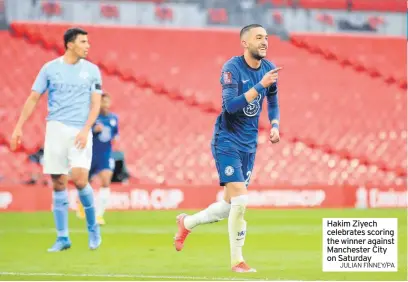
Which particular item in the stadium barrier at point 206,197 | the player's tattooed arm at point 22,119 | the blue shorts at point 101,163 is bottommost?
the stadium barrier at point 206,197

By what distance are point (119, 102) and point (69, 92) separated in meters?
11.2

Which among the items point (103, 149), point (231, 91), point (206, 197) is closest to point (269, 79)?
point (231, 91)

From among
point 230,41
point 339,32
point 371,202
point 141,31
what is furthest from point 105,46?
point 371,202

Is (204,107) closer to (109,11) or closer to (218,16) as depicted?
(218,16)

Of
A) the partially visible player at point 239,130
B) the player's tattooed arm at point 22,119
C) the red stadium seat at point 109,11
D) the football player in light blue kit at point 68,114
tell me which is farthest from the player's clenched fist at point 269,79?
the red stadium seat at point 109,11

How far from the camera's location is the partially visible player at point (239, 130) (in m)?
8.41

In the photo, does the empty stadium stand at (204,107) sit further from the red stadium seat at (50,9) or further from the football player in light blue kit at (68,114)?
the football player in light blue kit at (68,114)

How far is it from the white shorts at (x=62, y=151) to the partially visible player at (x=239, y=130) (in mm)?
1885

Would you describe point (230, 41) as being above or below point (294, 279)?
above

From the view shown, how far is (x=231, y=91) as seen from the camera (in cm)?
838

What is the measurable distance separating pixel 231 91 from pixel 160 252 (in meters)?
2.40

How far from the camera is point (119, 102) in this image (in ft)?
70.2

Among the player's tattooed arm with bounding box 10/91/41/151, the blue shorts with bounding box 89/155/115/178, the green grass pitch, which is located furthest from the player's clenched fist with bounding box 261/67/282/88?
the blue shorts with bounding box 89/155/115/178

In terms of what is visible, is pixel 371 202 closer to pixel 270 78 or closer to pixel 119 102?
pixel 119 102
